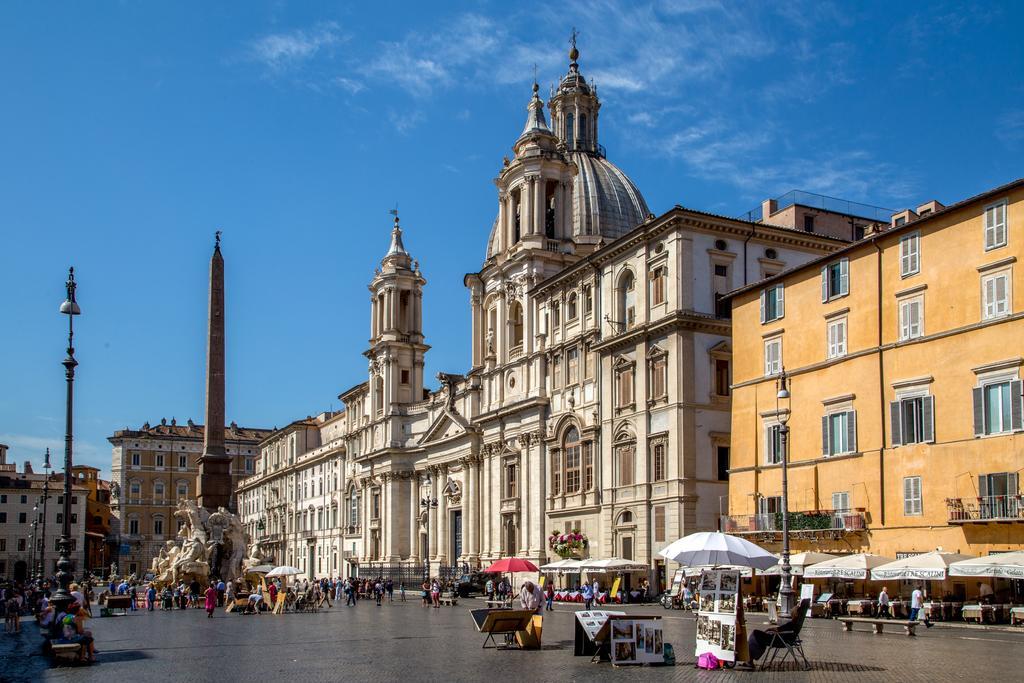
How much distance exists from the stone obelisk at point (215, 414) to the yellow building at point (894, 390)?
23.3m

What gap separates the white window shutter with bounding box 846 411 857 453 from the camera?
38.2 m

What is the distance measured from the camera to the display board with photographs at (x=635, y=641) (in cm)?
1925

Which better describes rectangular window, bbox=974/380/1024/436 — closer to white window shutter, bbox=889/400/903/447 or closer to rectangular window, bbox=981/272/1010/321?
rectangular window, bbox=981/272/1010/321

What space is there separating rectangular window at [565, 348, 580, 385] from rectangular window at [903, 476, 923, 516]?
22.0 m

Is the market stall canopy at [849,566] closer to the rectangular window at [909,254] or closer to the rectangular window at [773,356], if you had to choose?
the rectangular window at [773,356]

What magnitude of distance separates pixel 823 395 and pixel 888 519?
16.8ft

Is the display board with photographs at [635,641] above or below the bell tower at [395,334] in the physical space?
below

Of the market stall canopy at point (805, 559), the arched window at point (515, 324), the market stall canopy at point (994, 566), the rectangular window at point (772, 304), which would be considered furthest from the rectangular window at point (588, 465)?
the market stall canopy at point (994, 566)

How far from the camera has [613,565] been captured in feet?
154

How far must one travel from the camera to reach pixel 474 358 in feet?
229

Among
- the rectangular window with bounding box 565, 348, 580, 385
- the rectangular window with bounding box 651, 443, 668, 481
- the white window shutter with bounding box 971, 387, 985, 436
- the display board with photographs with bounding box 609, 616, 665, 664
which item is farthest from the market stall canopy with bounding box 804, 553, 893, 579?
the rectangular window with bounding box 565, 348, 580, 385

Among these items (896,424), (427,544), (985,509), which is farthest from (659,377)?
(427,544)

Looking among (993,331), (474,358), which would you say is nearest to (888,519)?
(993,331)

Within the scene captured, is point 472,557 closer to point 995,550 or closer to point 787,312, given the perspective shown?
point 787,312
